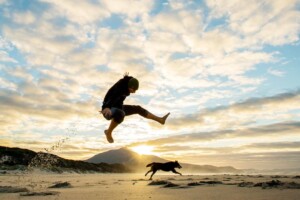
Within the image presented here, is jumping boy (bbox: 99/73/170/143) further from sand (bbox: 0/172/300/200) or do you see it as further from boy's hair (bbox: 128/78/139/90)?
sand (bbox: 0/172/300/200)

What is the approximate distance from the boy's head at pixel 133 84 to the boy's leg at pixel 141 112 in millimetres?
608

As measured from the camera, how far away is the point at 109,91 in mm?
7242

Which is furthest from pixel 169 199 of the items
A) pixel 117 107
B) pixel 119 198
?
pixel 117 107

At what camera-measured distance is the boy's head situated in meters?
6.88

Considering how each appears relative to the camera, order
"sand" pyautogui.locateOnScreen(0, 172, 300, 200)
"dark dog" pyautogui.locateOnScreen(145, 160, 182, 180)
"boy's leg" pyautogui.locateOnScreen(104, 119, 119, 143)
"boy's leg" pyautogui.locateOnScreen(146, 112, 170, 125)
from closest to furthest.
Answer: "boy's leg" pyautogui.locateOnScreen(104, 119, 119, 143) → "boy's leg" pyautogui.locateOnScreen(146, 112, 170, 125) → "sand" pyautogui.locateOnScreen(0, 172, 300, 200) → "dark dog" pyautogui.locateOnScreen(145, 160, 182, 180)

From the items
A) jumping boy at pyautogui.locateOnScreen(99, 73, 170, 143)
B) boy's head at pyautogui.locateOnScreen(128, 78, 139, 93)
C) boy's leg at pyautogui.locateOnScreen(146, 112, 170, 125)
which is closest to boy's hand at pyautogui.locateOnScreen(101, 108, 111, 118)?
jumping boy at pyautogui.locateOnScreen(99, 73, 170, 143)

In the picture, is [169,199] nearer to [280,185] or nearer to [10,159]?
[280,185]

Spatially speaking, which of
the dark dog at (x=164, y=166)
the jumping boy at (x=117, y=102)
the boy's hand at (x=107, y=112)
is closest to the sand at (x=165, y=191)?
the jumping boy at (x=117, y=102)

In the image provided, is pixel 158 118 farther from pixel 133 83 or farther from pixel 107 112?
pixel 107 112

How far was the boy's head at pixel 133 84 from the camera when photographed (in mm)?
6879

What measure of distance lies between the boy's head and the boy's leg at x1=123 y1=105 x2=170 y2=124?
61cm

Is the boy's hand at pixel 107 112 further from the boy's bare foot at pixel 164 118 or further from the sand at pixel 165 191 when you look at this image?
the sand at pixel 165 191

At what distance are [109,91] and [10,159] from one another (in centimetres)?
4687

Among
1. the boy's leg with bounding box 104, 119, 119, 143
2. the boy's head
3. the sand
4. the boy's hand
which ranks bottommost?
the sand
